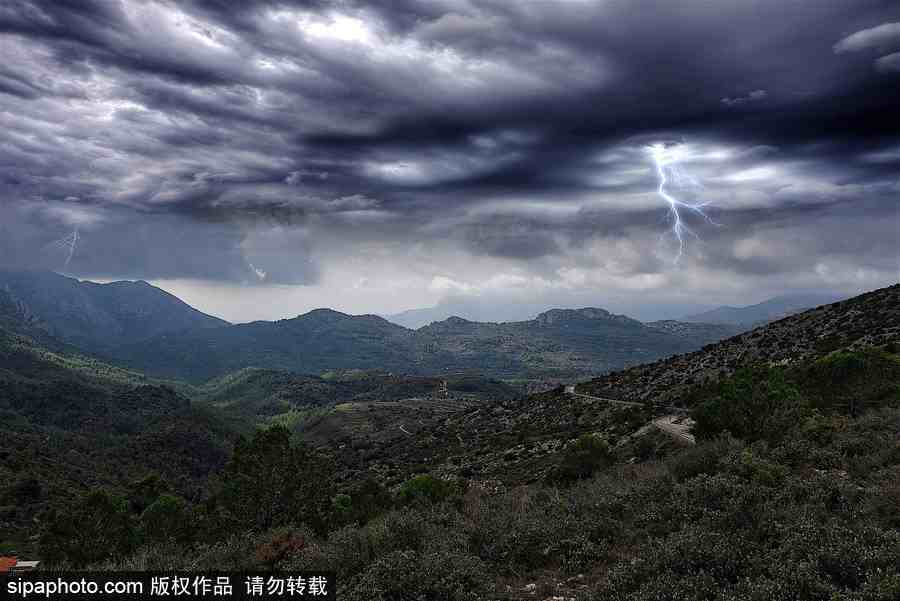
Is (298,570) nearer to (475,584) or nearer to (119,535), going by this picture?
(475,584)

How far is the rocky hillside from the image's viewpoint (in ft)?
217

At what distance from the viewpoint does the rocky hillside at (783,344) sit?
6619cm

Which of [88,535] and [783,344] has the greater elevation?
[783,344]

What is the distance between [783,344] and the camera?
77938 millimetres

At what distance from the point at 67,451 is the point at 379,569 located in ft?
622

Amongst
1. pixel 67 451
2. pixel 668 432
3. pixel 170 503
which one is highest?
pixel 668 432

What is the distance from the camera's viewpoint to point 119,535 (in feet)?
141

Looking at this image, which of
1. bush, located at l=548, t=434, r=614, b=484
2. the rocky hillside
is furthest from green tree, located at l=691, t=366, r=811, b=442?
the rocky hillside

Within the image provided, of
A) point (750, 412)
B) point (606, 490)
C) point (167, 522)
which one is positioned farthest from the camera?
point (167, 522)

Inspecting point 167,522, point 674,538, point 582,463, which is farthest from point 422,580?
point 167,522

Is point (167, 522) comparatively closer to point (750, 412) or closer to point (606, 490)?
point (606, 490)

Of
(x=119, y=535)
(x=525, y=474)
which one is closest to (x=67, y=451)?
(x=119, y=535)

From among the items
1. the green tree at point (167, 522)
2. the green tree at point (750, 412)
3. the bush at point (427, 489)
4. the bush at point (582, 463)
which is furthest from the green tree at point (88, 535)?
the green tree at point (750, 412)

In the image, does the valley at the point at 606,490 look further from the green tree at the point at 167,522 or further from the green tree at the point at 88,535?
the green tree at the point at 167,522
